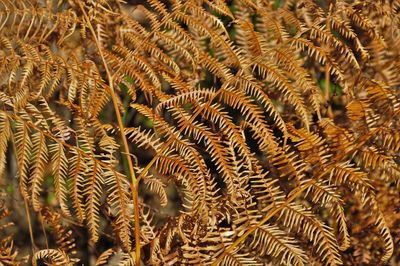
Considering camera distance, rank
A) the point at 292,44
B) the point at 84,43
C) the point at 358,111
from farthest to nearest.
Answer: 1. the point at 84,43
2. the point at 292,44
3. the point at 358,111

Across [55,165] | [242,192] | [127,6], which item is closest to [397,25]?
[242,192]

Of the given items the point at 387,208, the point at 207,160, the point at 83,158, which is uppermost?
the point at 83,158

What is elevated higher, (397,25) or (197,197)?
(397,25)

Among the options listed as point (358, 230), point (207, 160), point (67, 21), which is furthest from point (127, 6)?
point (358, 230)

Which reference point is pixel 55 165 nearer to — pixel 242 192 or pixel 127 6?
pixel 242 192

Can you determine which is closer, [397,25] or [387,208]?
[397,25]

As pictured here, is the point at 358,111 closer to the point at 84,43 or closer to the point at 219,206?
the point at 219,206

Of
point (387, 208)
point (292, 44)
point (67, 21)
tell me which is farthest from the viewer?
point (387, 208)

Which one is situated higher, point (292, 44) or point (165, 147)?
point (292, 44)

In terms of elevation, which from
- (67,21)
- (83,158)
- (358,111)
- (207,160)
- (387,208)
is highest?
(358,111)
